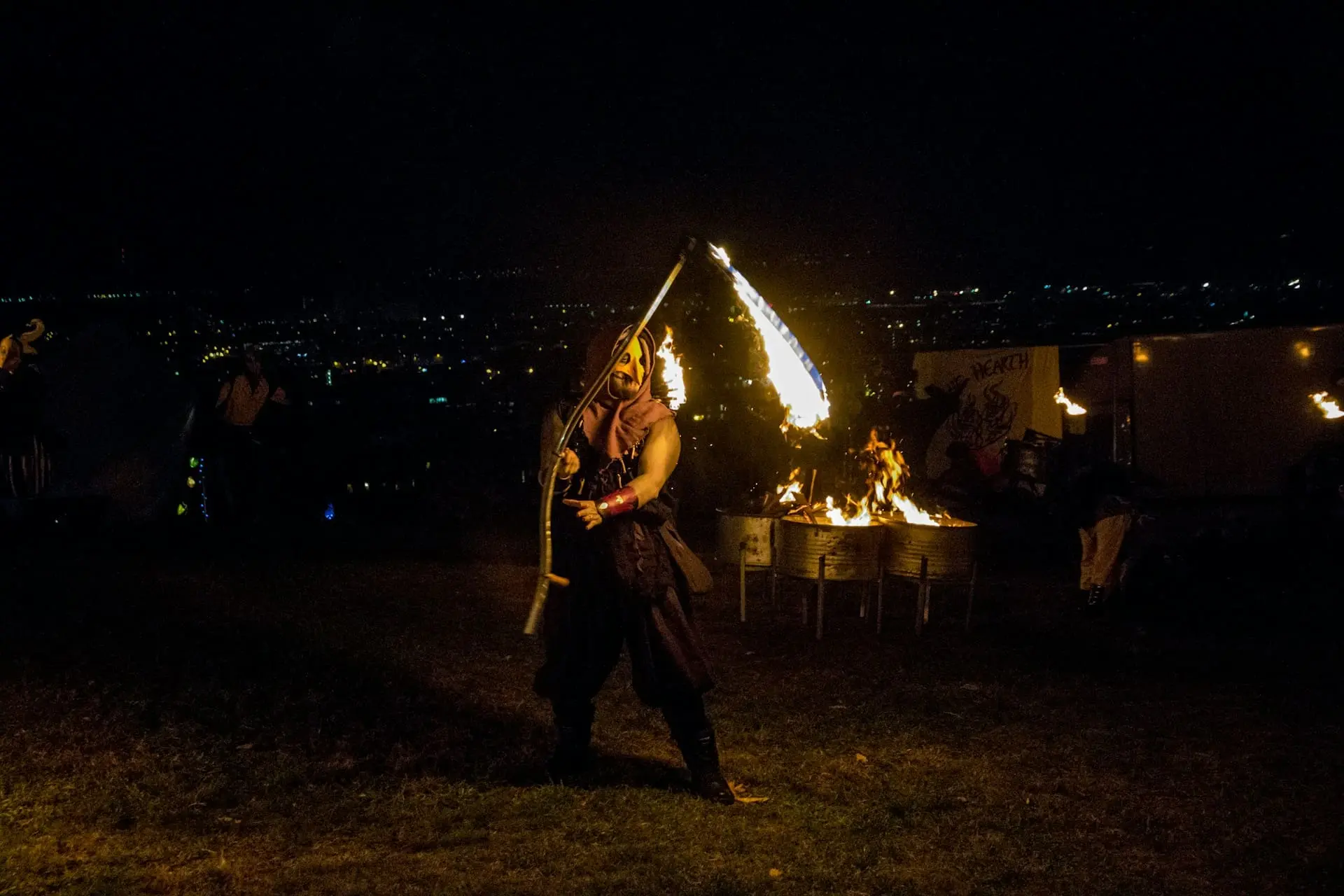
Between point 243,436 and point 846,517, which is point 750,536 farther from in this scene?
point 243,436

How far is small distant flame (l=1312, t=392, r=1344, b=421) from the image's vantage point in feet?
52.6

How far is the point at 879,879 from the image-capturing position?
14.8 ft

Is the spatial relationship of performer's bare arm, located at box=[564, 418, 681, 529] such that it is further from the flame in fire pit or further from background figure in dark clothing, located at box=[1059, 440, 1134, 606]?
background figure in dark clothing, located at box=[1059, 440, 1134, 606]

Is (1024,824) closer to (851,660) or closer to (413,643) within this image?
(851,660)

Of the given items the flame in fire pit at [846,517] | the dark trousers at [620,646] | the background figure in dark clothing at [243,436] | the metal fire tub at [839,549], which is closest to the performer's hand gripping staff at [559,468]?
the dark trousers at [620,646]

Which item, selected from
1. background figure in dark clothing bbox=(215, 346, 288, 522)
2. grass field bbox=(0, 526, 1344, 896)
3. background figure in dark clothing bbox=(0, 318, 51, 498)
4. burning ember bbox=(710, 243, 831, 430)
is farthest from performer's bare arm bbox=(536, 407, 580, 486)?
background figure in dark clothing bbox=(215, 346, 288, 522)

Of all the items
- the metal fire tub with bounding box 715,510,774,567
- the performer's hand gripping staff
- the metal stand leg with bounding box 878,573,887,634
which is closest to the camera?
the performer's hand gripping staff

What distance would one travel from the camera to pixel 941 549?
8.41 metres

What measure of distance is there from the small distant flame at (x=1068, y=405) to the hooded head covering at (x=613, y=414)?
49.5 ft

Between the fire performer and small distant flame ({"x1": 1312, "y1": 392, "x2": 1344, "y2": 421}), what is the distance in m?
13.8

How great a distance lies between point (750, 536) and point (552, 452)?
422cm

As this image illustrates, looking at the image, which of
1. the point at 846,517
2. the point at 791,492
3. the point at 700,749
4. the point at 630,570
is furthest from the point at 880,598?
the point at 630,570

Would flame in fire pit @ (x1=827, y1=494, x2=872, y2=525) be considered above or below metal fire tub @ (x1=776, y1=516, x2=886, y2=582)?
above

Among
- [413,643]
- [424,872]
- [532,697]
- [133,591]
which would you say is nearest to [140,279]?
[133,591]
